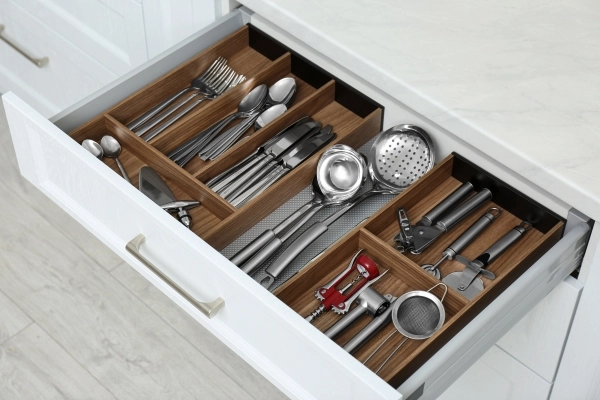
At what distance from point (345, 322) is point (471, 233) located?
0.76 feet

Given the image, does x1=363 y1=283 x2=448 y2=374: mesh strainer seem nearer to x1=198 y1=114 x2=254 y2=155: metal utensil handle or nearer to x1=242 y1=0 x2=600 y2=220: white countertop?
x1=242 y1=0 x2=600 y2=220: white countertop

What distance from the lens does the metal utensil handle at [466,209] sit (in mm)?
1217

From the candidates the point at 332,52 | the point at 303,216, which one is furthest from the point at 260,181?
the point at 332,52

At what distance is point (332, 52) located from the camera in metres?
1.23

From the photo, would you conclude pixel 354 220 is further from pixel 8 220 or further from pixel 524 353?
pixel 8 220

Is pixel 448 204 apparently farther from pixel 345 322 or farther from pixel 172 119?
pixel 172 119

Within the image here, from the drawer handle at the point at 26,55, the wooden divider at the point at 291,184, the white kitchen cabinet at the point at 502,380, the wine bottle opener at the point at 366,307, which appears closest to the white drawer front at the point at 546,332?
the white kitchen cabinet at the point at 502,380

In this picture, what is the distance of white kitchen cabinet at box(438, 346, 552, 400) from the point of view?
138 cm

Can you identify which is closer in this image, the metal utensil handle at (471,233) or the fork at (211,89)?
the metal utensil handle at (471,233)

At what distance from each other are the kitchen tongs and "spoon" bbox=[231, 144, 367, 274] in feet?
0.35

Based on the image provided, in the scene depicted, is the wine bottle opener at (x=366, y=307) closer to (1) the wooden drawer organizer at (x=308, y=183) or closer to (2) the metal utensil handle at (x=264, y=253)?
(1) the wooden drawer organizer at (x=308, y=183)

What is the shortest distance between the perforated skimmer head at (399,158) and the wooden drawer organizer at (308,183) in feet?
0.13

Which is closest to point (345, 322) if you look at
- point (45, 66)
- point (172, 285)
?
point (172, 285)

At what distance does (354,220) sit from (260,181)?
0.15 m
